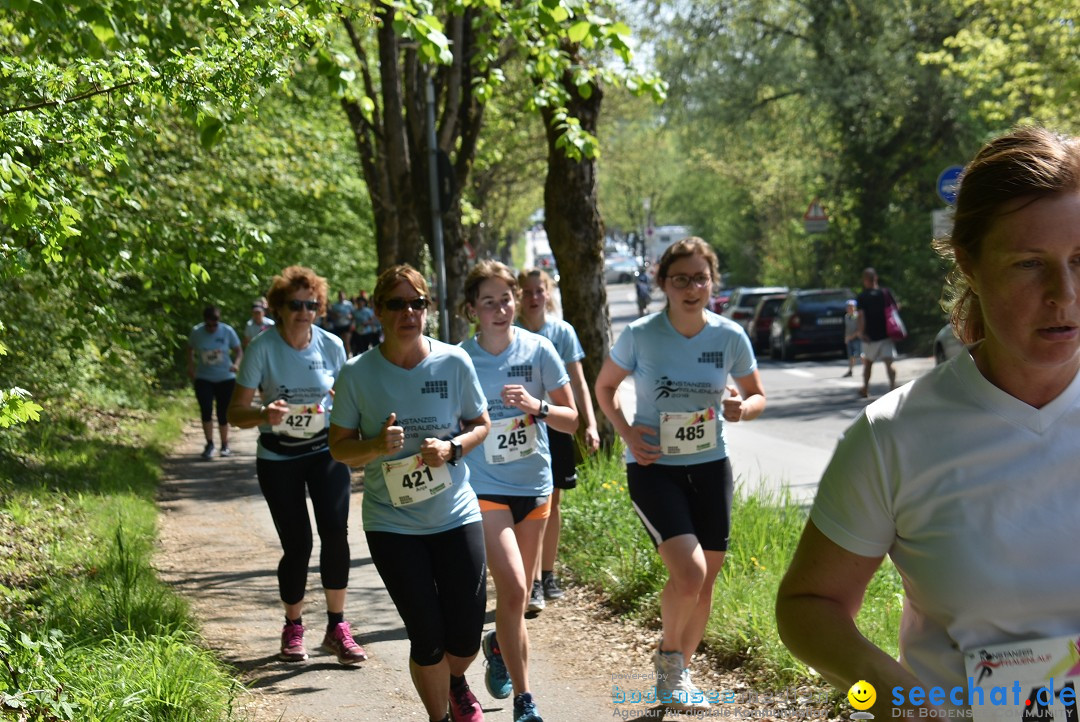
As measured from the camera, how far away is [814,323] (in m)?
31.0

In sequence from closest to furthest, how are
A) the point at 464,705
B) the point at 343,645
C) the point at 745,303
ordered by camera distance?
the point at 464,705 < the point at 343,645 < the point at 745,303

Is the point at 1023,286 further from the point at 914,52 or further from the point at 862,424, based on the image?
the point at 914,52

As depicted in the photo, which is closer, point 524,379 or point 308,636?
point 524,379

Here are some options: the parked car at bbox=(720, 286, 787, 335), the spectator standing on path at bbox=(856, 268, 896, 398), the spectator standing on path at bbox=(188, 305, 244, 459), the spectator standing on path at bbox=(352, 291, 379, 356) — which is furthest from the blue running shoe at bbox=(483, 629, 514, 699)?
the parked car at bbox=(720, 286, 787, 335)

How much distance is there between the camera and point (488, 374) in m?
6.59

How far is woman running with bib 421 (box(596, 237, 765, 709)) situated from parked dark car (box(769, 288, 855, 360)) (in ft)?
82.6

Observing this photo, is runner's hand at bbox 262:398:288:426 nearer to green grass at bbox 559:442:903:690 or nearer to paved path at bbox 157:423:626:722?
paved path at bbox 157:423:626:722

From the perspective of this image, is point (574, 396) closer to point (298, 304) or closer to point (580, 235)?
point (298, 304)

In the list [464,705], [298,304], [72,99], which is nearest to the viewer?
[464,705]

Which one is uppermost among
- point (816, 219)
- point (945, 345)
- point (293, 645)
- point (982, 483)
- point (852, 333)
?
point (816, 219)

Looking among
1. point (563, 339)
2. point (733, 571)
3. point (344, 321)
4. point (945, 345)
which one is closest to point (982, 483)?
point (733, 571)

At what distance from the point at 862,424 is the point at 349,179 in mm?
25593

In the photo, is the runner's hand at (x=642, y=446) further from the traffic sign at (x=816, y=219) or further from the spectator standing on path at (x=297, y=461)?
the traffic sign at (x=816, y=219)

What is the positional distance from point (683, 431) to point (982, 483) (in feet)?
12.2
